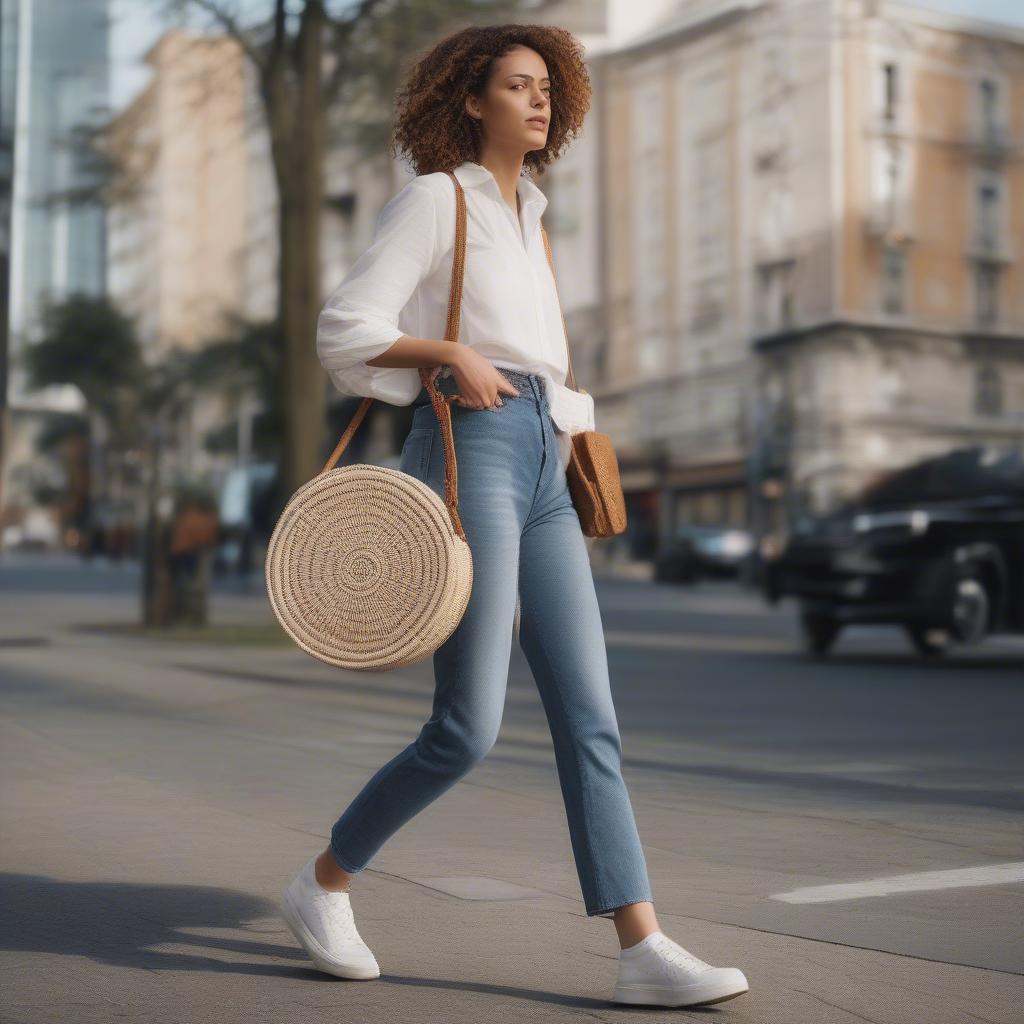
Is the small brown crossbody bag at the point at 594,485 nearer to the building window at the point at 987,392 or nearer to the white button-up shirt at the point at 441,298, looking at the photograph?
the white button-up shirt at the point at 441,298

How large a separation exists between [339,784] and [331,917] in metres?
3.38

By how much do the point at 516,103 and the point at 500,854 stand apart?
2557 mm

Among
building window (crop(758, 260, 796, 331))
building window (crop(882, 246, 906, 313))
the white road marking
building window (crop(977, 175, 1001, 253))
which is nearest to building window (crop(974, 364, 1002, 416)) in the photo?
building window (crop(882, 246, 906, 313))

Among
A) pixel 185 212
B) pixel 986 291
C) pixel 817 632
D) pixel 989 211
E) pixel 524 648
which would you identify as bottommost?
pixel 524 648

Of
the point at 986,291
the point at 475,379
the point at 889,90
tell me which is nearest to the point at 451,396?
the point at 475,379

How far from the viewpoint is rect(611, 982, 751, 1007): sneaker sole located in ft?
12.6

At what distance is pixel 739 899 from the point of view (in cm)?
520

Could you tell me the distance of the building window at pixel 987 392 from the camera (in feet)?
177

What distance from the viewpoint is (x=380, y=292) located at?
13.3 ft

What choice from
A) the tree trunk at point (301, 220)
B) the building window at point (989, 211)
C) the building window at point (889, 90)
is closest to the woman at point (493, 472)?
the tree trunk at point (301, 220)

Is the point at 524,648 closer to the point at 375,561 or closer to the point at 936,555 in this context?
the point at 375,561

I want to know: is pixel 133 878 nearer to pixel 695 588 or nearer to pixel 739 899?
pixel 739 899

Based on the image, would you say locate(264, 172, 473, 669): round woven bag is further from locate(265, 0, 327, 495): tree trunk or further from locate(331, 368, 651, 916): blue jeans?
locate(265, 0, 327, 495): tree trunk

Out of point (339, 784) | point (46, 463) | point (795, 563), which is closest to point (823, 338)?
point (795, 563)
